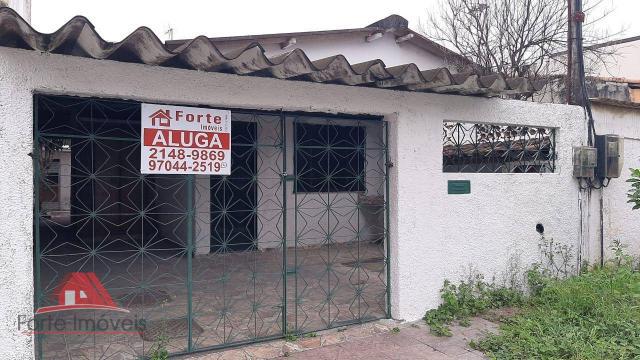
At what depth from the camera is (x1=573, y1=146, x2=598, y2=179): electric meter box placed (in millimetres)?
6051

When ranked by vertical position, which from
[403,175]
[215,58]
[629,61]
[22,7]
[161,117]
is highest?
[629,61]

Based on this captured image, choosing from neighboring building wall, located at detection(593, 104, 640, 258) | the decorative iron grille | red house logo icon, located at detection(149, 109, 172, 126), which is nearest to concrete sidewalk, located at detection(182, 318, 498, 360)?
red house logo icon, located at detection(149, 109, 172, 126)

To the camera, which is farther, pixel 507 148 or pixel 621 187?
pixel 621 187

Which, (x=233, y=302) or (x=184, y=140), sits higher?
(x=184, y=140)

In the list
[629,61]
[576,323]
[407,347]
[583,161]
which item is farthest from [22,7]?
[629,61]

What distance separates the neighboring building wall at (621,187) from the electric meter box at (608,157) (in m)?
0.24

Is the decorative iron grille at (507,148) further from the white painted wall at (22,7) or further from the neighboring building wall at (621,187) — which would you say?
the white painted wall at (22,7)

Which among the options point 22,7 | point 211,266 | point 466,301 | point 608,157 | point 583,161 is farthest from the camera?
point 211,266

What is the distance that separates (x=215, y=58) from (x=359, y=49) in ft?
28.6

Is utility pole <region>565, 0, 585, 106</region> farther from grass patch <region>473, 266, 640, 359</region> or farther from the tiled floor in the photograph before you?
the tiled floor

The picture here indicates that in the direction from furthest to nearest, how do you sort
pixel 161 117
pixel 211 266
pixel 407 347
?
pixel 211 266, pixel 407 347, pixel 161 117

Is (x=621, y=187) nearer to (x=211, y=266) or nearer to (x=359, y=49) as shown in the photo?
(x=211, y=266)

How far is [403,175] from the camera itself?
15.9 feet

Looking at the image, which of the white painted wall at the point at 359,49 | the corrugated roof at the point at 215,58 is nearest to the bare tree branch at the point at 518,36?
the white painted wall at the point at 359,49
